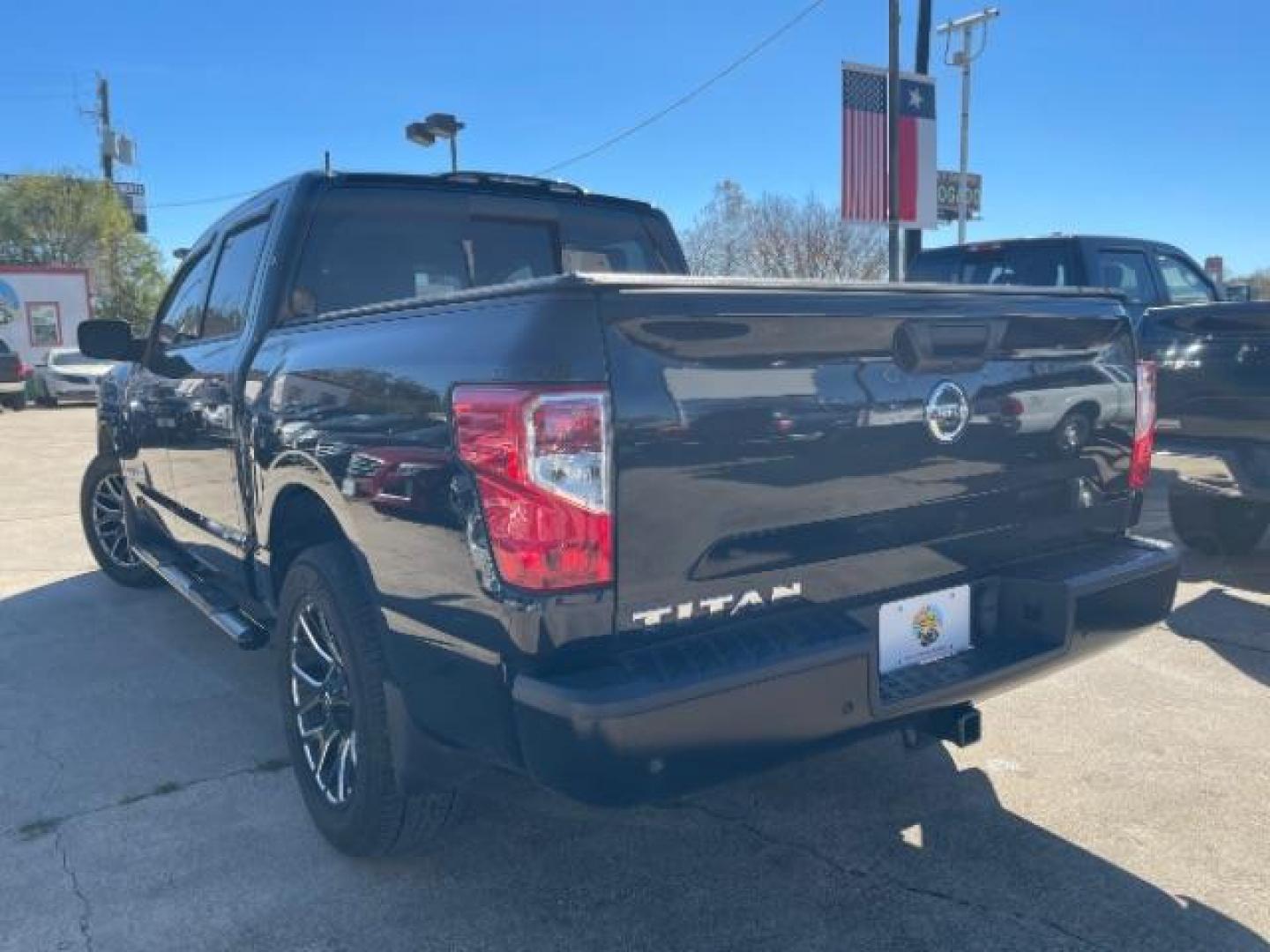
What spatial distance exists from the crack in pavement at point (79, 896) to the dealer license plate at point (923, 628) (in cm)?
207

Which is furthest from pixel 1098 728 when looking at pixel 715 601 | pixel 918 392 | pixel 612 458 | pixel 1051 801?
pixel 612 458

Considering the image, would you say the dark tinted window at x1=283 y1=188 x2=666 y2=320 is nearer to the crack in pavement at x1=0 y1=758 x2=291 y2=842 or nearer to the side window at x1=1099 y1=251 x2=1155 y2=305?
the crack in pavement at x1=0 y1=758 x2=291 y2=842

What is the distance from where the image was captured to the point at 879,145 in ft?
44.0

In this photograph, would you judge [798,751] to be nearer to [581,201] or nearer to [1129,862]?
[1129,862]

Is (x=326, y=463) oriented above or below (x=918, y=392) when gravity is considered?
below

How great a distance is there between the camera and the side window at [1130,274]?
8.64 meters

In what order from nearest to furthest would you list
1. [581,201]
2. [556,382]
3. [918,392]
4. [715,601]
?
1. [556,382]
2. [715,601]
3. [918,392]
4. [581,201]

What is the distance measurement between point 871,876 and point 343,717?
4.99 feet

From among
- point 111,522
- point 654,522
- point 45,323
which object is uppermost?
point 45,323

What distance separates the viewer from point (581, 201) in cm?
450

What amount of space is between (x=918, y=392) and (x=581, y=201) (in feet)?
7.74

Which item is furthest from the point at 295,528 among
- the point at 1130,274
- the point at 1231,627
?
the point at 1130,274

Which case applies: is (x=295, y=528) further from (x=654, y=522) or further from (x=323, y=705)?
(x=654, y=522)

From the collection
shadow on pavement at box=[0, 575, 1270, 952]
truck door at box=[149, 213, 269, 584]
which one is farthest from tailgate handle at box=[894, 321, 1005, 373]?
truck door at box=[149, 213, 269, 584]
